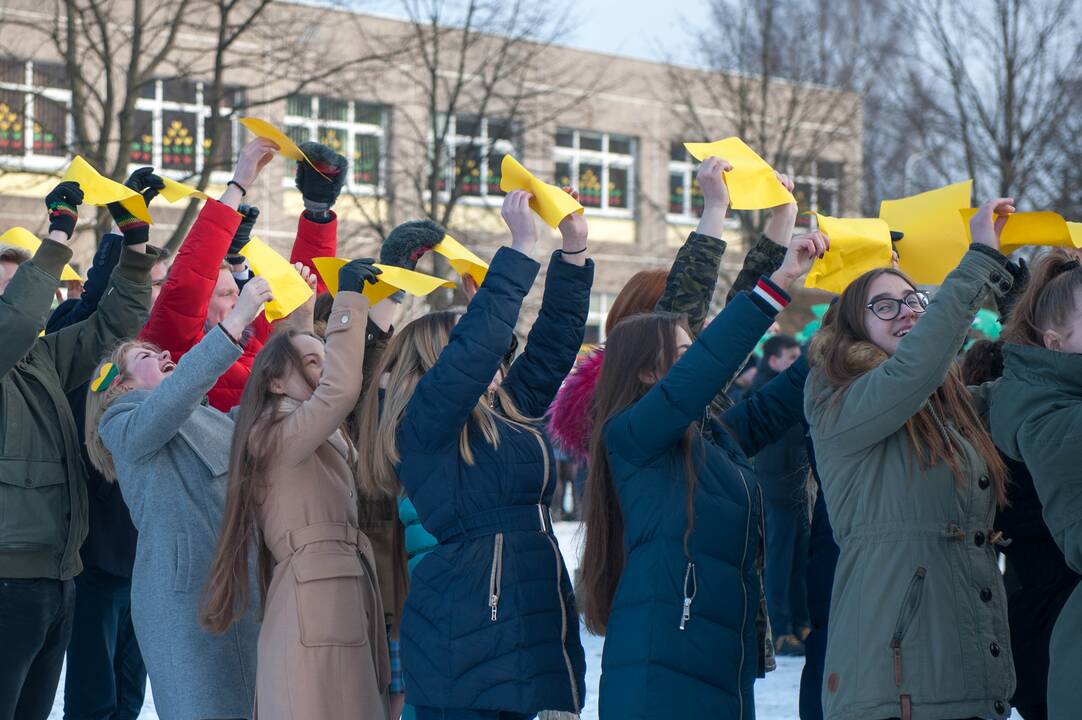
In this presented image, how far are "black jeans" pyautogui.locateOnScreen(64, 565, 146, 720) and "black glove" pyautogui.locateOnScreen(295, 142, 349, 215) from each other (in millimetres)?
1711

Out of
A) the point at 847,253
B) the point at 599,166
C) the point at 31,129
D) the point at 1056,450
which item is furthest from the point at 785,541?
the point at 599,166

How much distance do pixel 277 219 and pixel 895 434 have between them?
20.7 meters

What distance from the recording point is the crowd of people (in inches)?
136

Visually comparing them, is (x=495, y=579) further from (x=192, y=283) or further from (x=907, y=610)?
(x=192, y=283)

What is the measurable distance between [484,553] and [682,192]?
26089 mm

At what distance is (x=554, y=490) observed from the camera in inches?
157

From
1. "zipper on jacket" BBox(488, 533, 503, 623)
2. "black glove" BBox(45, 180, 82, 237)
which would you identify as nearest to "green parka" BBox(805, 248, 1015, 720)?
"zipper on jacket" BBox(488, 533, 503, 623)

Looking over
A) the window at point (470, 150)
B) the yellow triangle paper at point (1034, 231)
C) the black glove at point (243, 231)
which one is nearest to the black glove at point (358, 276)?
the black glove at point (243, 231)

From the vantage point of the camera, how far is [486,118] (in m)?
20.0

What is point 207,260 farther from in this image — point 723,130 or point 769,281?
point 723,130

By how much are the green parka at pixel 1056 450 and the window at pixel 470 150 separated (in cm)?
1524

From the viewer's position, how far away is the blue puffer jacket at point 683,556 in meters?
3.46

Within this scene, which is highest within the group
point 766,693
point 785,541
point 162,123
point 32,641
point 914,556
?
point 162,123

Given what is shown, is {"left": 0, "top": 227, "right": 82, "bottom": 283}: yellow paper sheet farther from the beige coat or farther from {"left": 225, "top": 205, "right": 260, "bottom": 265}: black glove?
the beige coat
